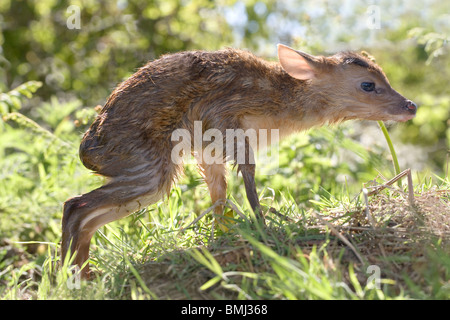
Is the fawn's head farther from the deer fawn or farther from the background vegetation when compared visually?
the background vegetation

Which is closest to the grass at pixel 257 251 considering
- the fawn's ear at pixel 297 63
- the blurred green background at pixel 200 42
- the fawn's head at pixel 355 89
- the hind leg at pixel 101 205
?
the hind leg at pixel 101 205

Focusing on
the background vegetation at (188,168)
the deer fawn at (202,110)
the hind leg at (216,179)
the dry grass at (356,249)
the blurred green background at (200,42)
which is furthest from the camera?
the blurred green background at (200,42)

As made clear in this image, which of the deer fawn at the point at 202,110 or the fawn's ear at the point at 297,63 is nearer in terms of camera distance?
the deer fawn at the point at 202,110

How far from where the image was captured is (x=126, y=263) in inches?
155

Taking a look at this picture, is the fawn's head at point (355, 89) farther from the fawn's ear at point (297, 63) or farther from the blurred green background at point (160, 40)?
the blurred green background at point (160, 40)

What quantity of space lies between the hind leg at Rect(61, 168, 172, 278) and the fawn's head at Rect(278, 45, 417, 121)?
167 centimetres

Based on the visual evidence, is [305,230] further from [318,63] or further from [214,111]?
[318,63]

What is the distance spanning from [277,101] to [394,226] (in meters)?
1.64

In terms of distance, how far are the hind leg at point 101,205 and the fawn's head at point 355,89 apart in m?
1.67

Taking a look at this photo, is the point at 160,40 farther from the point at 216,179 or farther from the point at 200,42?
the point at 216,179

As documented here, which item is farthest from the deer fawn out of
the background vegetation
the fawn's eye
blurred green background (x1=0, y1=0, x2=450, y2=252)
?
blurred green background (x1=0, y1=0, x2=450, y2=252)

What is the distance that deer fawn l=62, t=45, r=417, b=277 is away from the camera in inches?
171

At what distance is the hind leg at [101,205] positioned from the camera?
4246mm

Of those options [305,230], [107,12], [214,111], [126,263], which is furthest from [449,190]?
[107,12]
